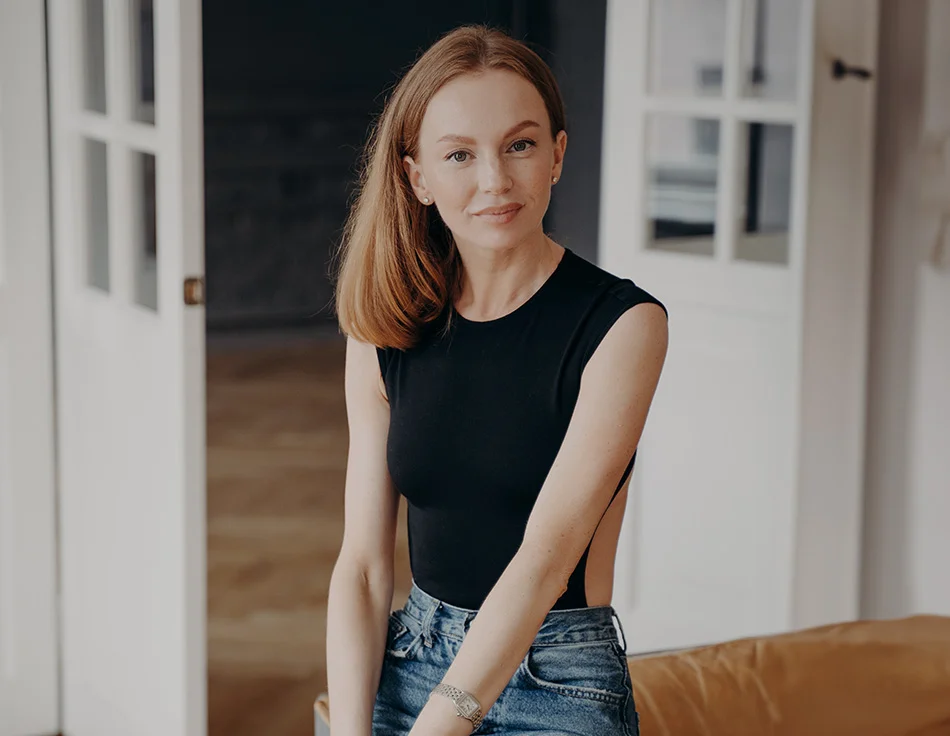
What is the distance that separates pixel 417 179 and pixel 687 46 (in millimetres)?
1987

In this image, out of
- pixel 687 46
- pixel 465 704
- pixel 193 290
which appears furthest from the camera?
pixel 687 46

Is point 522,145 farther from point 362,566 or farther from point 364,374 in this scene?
point 362,566

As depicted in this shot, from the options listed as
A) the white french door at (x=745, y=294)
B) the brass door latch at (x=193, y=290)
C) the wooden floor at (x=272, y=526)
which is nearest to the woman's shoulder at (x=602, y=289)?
the brass door latch at (x=193, y=290)

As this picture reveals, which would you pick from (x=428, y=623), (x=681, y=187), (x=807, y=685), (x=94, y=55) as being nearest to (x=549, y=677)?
(x=428, y=623)

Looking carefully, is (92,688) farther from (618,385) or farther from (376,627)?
(618,385)

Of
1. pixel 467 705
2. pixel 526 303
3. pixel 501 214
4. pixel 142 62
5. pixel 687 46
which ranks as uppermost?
pixel 687 46

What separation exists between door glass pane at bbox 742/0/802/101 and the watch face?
2077mm

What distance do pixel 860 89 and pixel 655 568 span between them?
1.23 meters

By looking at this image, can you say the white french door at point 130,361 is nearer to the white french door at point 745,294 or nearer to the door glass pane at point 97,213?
the door glass pane at point 97,213

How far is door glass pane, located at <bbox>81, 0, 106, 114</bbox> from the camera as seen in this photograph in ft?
9.41

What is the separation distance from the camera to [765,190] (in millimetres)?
3297

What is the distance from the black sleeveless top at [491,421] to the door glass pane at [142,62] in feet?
4.30

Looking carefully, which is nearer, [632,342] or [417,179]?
[632,342]

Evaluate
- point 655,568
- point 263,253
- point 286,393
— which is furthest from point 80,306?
point 263,253
